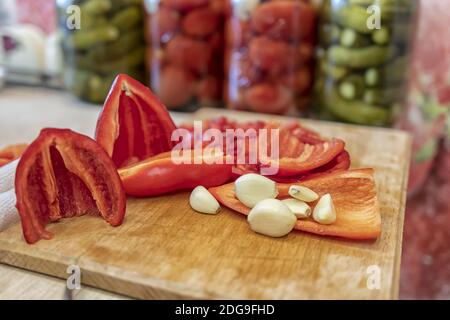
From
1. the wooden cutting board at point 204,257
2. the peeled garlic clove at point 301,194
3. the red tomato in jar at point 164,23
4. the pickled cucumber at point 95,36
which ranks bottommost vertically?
the wooden cutting board at point 204,257

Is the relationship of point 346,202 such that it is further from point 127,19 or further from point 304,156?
point 127,19

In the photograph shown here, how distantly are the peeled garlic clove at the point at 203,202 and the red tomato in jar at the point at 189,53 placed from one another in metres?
0.60

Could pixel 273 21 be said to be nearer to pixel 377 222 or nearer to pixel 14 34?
pixel 377 222

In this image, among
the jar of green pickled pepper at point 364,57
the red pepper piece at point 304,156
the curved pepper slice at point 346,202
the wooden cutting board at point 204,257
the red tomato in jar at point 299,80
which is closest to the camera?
the wooden cutting board at point 204,257

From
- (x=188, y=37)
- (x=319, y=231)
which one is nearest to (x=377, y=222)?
(x=319, y=231)

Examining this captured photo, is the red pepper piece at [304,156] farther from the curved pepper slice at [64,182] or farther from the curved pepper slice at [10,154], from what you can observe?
the curved pepper slice at [10,154]

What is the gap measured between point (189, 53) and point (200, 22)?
0.08 metres

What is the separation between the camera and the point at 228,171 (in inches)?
31.5

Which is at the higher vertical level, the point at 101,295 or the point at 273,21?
the point at 273,21

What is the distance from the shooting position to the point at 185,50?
129cm

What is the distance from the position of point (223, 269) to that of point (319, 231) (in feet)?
0.48

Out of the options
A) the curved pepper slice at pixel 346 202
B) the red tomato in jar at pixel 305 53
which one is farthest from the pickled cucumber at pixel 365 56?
the curved pepper slice at pixel 346 202

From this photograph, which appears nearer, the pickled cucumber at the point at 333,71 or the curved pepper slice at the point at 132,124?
the curved pepper slice at the point at 132,124

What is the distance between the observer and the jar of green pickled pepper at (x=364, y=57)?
3.81ft
